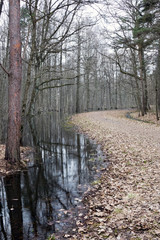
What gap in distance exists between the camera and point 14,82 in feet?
24.2

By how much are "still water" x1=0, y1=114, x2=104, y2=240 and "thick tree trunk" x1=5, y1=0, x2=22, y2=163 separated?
1.10 metres

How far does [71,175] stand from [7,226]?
331cm

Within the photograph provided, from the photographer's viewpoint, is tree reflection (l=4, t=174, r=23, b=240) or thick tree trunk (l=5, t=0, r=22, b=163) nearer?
tree reflection (l=4, t=174, r=23, b=240)

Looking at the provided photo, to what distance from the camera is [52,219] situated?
4.59 metres

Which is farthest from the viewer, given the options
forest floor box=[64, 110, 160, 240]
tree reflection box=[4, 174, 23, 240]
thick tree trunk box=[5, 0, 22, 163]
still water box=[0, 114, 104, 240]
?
thick tree trunk box=[5, 0, 22, 163]

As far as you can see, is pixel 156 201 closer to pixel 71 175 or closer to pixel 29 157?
pixel 71 175

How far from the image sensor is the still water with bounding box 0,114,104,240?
4316mm

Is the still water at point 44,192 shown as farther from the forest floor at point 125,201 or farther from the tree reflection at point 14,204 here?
the forest floor at point 125,201

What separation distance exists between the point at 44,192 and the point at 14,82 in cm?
402

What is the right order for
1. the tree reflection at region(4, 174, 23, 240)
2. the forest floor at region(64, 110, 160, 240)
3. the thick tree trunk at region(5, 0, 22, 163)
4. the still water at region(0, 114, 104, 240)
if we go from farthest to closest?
the thick tree trunk at region(5, 0, 22, 163), the still water at region(0, 114, 104, 240), the tree reflection at region(4, 174, 23, 240), the forest floor at region(64, 110, 160, 240)

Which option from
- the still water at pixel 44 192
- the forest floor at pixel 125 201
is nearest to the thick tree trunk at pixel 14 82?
the still water at pixel 44 192

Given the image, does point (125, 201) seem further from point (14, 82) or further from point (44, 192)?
point (14, 82)

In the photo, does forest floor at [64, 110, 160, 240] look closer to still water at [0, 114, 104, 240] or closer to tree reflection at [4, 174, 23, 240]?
still water at [0, 114, 104, 240]

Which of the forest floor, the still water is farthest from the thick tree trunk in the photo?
the forest floor
